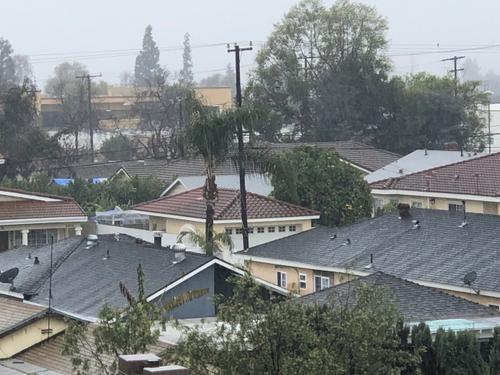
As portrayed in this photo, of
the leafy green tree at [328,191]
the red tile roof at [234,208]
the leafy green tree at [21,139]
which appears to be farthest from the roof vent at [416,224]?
the leafy green tree at [21,139]

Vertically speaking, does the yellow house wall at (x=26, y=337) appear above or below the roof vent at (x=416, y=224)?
below

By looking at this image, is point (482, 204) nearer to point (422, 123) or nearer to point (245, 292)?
point (245, 292)

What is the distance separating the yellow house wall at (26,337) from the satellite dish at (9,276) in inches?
228

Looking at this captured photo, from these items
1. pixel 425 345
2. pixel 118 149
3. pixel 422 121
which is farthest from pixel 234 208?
pixel 118 149

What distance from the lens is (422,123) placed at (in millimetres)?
82188

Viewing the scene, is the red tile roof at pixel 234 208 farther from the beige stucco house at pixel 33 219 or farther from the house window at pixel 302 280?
the house window at pixel 302 280

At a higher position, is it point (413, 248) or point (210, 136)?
point (210, 136)

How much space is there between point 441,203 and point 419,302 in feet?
72.8

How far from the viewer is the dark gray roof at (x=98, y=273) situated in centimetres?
2788

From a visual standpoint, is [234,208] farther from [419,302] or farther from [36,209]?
[419,302]

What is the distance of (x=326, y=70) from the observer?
8638cm

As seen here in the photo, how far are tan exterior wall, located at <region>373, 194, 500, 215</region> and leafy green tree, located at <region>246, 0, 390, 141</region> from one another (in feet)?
110

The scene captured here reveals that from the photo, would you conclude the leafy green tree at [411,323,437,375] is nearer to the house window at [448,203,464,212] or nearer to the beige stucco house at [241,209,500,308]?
the beige stucco house at [241,209,500,308]

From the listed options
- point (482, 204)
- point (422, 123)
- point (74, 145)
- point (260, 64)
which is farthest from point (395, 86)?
point (482, 204)
